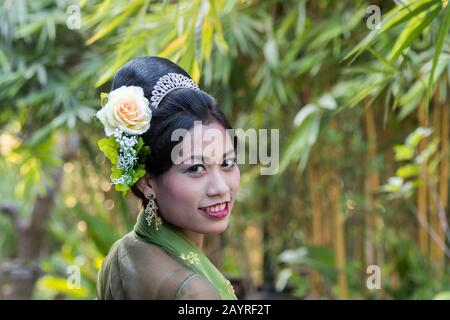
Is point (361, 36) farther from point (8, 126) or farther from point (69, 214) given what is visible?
point (69, 214)

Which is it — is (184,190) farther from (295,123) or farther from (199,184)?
(295,123)

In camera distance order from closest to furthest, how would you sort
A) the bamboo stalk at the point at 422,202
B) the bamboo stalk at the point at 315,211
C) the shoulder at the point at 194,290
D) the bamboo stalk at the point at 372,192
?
the shoulder at the point at 194,290
the bamboo stalk at the point at 422,202
the bamboo stalk at the point at 372,192
the bamboo stalk at the point at 315,211

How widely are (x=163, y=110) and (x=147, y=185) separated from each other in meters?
0.15

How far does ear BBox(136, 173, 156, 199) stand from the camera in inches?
52.2

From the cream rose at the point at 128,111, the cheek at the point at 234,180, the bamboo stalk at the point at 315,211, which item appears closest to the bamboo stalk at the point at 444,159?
the bamboo stalk at the point at 315,211

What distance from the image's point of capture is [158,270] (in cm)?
120

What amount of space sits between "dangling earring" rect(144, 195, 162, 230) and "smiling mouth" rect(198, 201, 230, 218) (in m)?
0.09

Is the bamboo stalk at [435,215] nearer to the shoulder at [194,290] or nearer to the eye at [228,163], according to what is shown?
the eye at [228,163]

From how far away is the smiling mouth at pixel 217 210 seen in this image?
4.25ft

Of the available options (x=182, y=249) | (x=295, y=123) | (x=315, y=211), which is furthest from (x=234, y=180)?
(x=315, y=211)

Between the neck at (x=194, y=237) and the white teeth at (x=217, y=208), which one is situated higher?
the white teeth at (x=217, y=208)

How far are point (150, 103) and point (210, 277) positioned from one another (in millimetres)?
334

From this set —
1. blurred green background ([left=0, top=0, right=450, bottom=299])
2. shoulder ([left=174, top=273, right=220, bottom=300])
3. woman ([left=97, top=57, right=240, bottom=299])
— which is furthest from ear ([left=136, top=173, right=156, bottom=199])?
blurred green background ([left=0, top=0, right=450, bottom=299])
